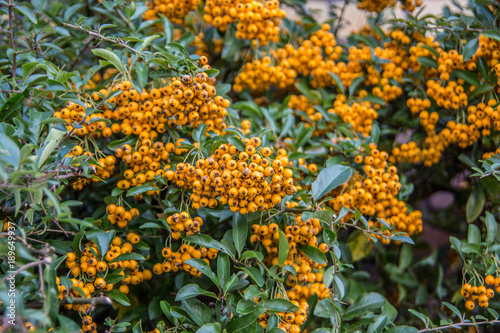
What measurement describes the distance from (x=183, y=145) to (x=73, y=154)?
428 millimetres

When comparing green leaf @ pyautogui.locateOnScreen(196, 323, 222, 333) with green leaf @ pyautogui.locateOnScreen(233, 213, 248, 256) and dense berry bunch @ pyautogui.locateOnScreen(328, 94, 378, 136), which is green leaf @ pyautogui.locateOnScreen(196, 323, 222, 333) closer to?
green leaf @ pyautogui.locateOnScreen(233, 213, 248, 256)

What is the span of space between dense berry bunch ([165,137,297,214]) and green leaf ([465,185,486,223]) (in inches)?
49.3

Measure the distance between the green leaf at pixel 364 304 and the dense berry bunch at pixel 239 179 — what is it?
0.74 m

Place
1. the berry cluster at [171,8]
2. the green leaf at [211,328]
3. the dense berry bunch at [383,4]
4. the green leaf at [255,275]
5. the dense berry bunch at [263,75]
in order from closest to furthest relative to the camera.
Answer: the green leaf at [211,328]
the green leaf at [255,275]
the berry cluster at [171,8]
the dense berry bunch at [263,75]
the dense berry bunch at [383,4]

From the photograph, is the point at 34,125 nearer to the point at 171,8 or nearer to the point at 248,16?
the point at 171,8

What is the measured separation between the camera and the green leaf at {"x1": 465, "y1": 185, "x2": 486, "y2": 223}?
2.11 metres

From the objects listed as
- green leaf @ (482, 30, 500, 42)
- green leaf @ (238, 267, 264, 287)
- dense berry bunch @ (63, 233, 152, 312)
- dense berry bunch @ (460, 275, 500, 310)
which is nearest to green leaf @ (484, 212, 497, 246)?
dense berry bunch @ (460, 275, 500, 310)

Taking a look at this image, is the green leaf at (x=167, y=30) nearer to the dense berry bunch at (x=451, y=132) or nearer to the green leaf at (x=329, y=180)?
the green leaf at (x=329, y=180)

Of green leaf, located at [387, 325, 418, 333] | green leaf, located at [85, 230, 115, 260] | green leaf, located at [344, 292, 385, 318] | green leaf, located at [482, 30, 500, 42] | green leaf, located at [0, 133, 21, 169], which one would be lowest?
green leaf, located at [344, 292, 385, 318]

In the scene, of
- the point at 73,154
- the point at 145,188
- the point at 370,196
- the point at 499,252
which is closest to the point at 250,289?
the point at 145,188

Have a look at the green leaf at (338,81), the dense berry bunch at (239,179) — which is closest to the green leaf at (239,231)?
the dense berry bunch at (239,179)

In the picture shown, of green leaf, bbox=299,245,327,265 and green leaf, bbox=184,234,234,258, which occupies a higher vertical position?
green leaf, bbox=184,234,234,258

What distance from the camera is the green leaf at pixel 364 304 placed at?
1823mm

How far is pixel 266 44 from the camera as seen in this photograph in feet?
7.34
